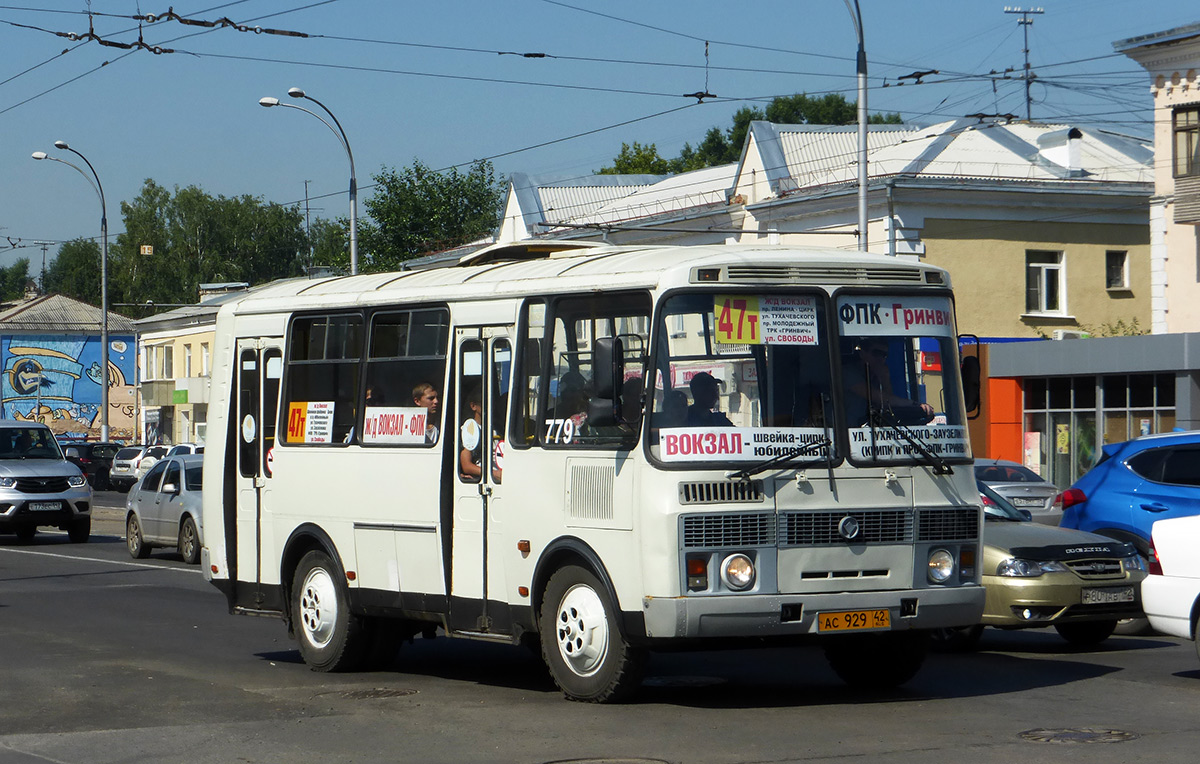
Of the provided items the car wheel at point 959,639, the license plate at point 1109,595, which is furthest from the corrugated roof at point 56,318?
the license plate at point 1109,595

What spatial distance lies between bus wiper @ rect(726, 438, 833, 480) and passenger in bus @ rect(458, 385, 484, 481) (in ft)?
6.58

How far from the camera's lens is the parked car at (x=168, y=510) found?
78.3 feet

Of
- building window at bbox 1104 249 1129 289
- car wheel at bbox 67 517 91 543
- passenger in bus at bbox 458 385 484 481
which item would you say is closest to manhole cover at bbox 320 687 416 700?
passenger in bus at bbox 458 385 484 481

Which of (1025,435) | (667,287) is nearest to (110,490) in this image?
(1025,435)

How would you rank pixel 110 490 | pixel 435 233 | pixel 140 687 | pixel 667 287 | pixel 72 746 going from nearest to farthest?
pixel 72 746, pixel 667 287, pixel 140 687, pixel 110 490, pixel 435 233

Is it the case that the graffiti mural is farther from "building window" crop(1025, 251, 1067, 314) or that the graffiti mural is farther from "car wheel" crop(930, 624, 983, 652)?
"car wheel" crop(930, 624, 983, 652)

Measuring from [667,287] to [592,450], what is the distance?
3.43 ft

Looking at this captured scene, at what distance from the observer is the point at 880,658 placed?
1061 cm

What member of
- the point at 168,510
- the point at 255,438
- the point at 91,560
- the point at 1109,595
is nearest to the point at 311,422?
the point at 255,438

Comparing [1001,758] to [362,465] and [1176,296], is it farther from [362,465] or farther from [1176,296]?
[1176,296]

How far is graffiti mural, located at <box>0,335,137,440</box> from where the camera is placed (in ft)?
294

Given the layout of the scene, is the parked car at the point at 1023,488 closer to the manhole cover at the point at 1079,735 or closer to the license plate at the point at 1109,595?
the license plate at the point at 1109,595

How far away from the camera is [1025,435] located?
127 ft

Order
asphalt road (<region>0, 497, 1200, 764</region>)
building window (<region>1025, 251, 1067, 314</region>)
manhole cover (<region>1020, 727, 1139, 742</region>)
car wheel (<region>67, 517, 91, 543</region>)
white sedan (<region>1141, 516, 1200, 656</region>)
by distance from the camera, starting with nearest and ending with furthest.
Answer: asphalt road (<region>0, 497, 1200, 764</region>) → manhole cover (<region>1020, 727, 1139, 742</region>) → white sedan (<region>1141, 516, 1200, 656</region>) → car wheel (<region>67, 517, 91, 543</region>) → building window (<region>1025, 251, 1067, 314</region>)
